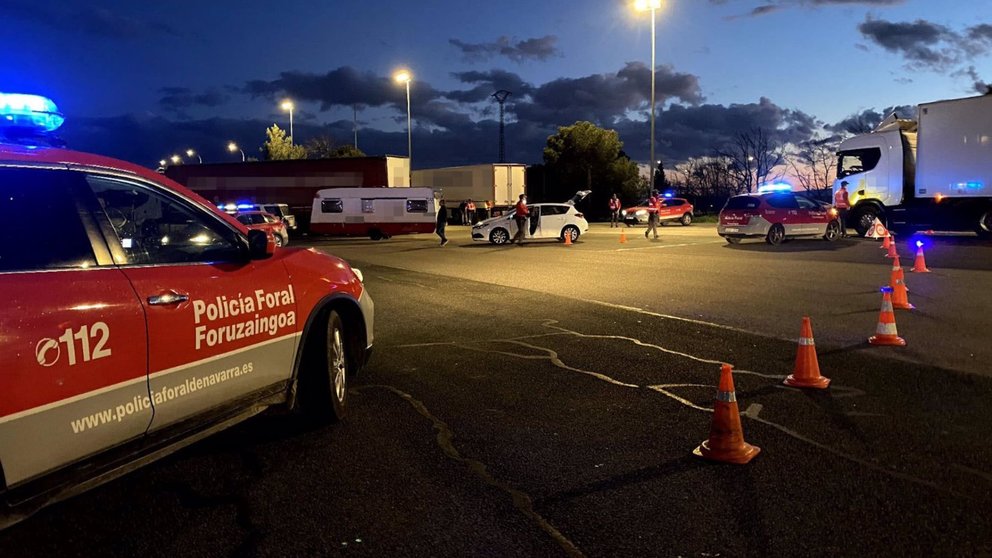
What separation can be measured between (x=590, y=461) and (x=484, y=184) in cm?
4085

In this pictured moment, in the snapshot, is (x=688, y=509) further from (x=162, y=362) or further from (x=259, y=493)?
(x=162, y=362)

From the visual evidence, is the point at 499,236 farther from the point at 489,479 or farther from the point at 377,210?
the point at 489,479

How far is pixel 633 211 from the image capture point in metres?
40.2

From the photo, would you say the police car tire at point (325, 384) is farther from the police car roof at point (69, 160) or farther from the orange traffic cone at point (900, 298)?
the orange traffic cone at point (900, 298)

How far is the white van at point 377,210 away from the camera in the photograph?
31859mm

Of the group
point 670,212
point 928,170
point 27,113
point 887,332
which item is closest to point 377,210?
point 670,212

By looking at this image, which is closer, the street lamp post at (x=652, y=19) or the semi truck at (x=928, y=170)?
the semi truck at (x=928, y=170)

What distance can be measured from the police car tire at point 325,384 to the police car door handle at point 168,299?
1.33m

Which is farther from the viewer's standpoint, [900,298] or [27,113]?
[900,298]

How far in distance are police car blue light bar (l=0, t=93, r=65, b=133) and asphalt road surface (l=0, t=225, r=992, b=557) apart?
6.32 feet

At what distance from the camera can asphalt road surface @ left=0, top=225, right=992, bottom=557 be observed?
136 inches

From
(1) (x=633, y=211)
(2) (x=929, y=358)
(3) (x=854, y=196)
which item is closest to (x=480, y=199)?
(1) (x=633, y=211)

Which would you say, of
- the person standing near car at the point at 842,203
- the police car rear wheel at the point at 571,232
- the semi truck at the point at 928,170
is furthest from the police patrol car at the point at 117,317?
the semi truck at the point at 928,170

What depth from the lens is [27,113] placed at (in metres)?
3.82
